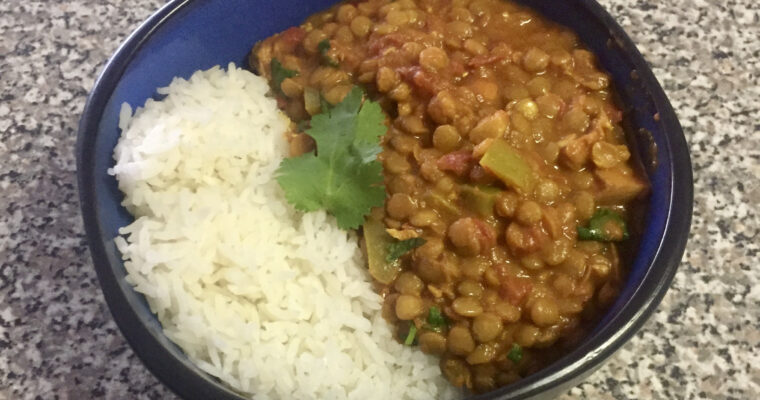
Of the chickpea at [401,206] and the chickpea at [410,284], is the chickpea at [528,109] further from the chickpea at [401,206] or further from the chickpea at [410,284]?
the chickpea at [410,284]

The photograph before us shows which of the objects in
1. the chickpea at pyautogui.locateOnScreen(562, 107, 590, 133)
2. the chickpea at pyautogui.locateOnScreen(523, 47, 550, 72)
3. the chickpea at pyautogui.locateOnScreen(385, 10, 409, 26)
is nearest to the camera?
the chickpea at pyautogui.locateOnScreen(562, 107, 590, 133)

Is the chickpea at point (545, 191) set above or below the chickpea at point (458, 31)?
below

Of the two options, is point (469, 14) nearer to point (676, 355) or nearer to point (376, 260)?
point (376, 260)

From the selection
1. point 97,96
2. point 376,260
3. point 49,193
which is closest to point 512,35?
point 376,260

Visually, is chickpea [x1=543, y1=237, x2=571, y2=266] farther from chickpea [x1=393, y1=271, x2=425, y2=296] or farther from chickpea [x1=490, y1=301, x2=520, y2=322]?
chickpea [x1=393, y1=271, x2=425, y2=296]

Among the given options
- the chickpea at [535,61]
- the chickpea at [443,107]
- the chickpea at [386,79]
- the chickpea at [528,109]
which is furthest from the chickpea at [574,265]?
the chickpea at [386,79]

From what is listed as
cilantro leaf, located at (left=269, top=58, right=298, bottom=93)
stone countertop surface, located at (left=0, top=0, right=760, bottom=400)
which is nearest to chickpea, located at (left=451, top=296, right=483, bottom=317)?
stone countertop surface, located at (left=0, top=0, right=760, bottom=400)

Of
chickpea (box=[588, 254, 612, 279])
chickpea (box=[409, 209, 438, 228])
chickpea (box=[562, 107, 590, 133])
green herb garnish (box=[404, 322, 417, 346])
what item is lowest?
green herb garnish (box=[404, 322, 417, 346])
